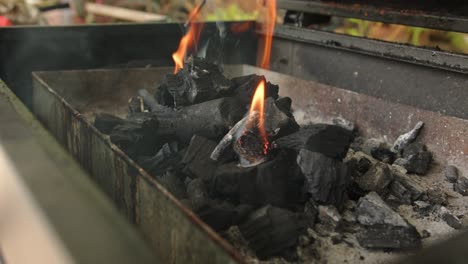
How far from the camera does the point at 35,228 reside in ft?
2.78

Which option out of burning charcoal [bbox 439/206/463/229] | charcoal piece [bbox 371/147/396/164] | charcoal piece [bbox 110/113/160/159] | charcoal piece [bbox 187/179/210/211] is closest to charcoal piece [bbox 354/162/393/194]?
burning charcoal [bbox 439/206/463/229]

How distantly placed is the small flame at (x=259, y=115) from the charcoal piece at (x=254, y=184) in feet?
0.47

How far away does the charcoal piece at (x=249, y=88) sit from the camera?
222cm

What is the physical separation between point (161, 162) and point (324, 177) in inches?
27.0

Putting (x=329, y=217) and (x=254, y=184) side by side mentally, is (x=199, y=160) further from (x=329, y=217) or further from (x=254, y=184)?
(x=329, y=217)

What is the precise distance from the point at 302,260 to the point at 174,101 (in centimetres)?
116

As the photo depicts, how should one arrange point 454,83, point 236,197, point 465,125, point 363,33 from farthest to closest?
point 363,33, point 454,83, point 465,125, point 236,197

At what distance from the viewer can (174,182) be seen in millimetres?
1806

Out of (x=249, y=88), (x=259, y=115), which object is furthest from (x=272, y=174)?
(x=249, y=88)

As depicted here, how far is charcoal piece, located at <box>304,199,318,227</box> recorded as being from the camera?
1673 mm

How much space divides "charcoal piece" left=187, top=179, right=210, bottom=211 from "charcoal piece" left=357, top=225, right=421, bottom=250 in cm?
57

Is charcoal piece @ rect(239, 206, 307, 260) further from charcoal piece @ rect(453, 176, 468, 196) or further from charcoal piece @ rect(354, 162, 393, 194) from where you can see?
charcoal piece @ rect(453, 176, 468, 196)

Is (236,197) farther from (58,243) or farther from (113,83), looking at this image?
(113,83)

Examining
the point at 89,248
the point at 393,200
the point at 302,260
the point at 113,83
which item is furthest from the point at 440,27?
the point at 89,248
